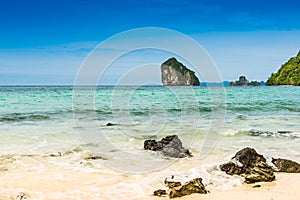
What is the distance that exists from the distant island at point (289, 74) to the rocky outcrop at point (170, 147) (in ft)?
382

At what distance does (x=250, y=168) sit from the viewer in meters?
7.96

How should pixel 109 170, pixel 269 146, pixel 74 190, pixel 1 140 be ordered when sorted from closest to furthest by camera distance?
1. pixel 74 190
2. pixel 109 170
3. pixel 269 146
4. pixel 1 140

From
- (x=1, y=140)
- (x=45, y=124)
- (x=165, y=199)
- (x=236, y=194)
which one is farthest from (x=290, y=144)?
(x=45, y=124)

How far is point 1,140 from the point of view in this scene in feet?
41.5

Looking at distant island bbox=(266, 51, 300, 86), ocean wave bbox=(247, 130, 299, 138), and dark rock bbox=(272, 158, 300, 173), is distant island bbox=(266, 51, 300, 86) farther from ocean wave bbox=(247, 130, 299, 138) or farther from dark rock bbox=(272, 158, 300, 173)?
dark rock bbox=(272, 158, 300, 173)

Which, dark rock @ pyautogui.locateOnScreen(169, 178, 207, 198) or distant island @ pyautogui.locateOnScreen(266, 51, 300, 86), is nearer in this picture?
dark rock @ pyautogui.locateOnScreen(169, 178, 207, 198)

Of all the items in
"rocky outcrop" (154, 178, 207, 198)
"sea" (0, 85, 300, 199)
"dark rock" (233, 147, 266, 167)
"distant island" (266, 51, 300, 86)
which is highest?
"distant island" (266, 51, 300, 86)

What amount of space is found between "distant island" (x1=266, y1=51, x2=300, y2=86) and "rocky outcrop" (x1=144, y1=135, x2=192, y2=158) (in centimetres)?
11642

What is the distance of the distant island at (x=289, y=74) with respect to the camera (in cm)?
12014

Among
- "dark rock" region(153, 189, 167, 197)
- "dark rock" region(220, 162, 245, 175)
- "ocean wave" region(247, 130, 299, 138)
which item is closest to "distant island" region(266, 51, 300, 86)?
"ocean wave" region(247, 130, 299, 138)

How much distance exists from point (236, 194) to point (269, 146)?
5.73 metres

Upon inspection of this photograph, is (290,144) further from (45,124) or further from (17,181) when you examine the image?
(45,124)

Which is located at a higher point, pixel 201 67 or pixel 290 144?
pixel 201 67

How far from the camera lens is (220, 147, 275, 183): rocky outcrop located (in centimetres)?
732
